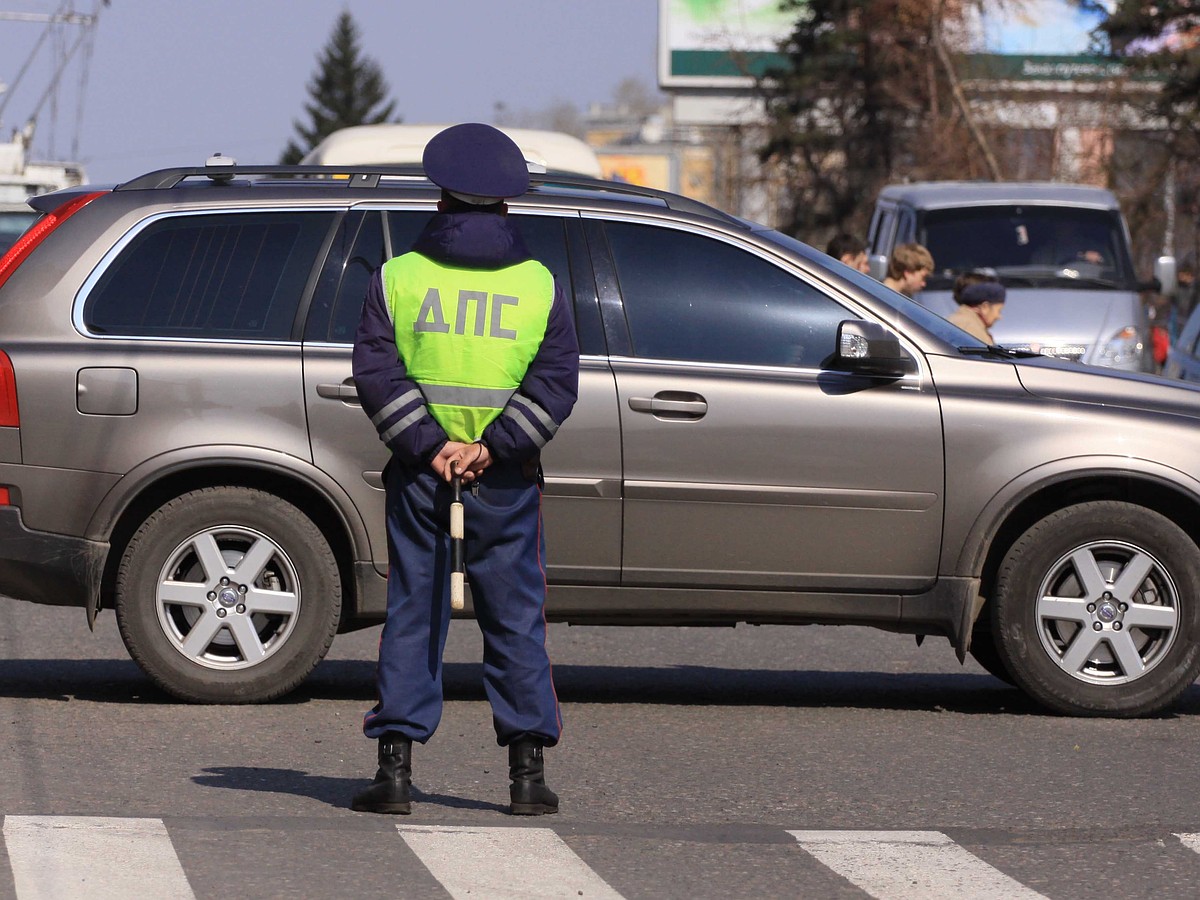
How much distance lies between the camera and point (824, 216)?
41406 millimetres

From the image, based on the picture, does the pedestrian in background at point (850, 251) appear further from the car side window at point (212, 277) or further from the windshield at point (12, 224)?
the car side window at point (212, 277)

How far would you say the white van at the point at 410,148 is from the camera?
14984 millimetres

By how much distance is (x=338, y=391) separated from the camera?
729cm

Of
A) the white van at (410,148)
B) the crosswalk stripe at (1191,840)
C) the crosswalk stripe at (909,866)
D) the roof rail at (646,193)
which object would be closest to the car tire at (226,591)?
the roof rail at (646,193)

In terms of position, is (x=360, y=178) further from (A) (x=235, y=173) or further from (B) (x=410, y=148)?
(B) (x=410, y=148)

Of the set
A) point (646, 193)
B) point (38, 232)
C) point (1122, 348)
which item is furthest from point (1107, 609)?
point (1122, 348)

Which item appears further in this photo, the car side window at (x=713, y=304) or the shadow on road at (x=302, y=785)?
the car side window at (x=713, y=304)

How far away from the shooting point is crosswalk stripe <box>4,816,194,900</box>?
4.81 m

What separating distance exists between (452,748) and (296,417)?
130cm

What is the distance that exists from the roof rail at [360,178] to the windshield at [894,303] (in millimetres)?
208

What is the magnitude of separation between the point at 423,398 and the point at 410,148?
32.3 feet

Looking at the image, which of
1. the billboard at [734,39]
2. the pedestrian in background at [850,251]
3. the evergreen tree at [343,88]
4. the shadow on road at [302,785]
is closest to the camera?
the shadow on road at [302,785]

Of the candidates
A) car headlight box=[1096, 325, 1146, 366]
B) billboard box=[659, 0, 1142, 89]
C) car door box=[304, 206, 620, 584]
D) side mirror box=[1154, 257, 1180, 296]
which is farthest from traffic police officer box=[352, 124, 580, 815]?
billboard box=[659, 0, 1142, 89]

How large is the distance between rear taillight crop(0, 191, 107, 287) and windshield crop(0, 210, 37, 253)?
28.8 feet
